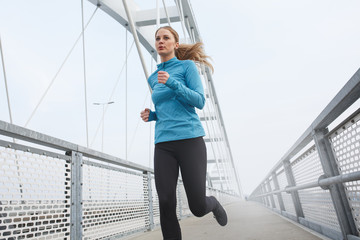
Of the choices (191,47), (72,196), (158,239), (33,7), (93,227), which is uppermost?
(33,7)

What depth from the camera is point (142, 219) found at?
3596 mm

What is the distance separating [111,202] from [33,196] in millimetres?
1074

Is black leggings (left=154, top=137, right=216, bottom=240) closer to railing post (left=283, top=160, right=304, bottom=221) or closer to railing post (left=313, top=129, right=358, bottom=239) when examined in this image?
railing post (left=313, top=129, right=358, bottom=239)

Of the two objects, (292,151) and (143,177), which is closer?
(292,151)

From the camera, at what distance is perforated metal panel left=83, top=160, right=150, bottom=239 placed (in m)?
2.38

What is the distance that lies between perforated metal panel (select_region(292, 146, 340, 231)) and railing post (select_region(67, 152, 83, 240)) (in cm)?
188

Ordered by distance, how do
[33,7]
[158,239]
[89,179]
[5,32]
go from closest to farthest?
[89,179] < [158,239] < [5,32] < [33,7]

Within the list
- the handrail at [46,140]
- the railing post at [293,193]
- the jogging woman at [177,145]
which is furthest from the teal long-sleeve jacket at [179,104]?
the railing post at [293,193]

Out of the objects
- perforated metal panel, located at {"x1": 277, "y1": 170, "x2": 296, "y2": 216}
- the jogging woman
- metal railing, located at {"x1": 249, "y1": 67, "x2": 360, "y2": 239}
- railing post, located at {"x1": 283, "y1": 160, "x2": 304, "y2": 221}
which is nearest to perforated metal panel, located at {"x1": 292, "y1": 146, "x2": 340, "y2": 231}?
metal railing, located at {"x1": 249, "y1": 67, "x2": 360, "y2": 239}

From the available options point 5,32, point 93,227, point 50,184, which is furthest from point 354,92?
point 5,32

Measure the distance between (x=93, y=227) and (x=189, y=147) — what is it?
126 cm

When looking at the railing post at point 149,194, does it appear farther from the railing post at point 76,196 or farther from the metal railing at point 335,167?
the metal railing at point 335,167

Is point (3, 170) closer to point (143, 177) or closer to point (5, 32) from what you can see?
point (143, 177)

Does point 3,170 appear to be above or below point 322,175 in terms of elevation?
above
